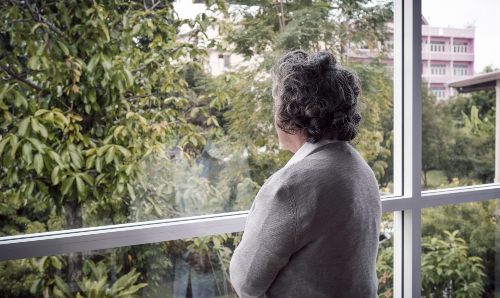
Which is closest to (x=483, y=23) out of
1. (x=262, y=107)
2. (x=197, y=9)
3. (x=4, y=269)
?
(x=262, y=107)

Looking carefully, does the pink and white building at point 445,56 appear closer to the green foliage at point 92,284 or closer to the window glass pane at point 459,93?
the window glass pane at point 459,93

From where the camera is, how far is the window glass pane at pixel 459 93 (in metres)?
2.54

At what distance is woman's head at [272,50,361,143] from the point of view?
4.01 ft

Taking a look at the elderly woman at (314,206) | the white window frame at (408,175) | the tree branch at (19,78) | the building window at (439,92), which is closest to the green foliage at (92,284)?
the white window frame at (408,175)

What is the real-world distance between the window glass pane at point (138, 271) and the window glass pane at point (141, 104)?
0.13 m

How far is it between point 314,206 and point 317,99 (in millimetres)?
280

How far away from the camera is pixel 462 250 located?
2.75 metres

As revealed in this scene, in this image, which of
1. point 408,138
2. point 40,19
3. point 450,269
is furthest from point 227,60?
point 450,269

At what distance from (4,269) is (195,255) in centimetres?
71

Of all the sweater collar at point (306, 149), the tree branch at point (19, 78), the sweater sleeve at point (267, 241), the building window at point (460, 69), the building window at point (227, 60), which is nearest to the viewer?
the sweater sleeve at point (267, 241)

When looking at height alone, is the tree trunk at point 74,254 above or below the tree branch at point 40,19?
below

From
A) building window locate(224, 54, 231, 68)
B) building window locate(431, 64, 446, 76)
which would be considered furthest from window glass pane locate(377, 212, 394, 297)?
building window locate(224, 54, 231, 68)

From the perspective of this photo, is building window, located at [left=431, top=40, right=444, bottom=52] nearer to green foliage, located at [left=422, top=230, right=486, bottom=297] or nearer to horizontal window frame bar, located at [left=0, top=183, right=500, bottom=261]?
green foliage, located at [left=422, top=230, right=486, bottom=297]

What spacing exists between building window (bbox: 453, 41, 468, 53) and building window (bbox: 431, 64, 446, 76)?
5.2 inches
